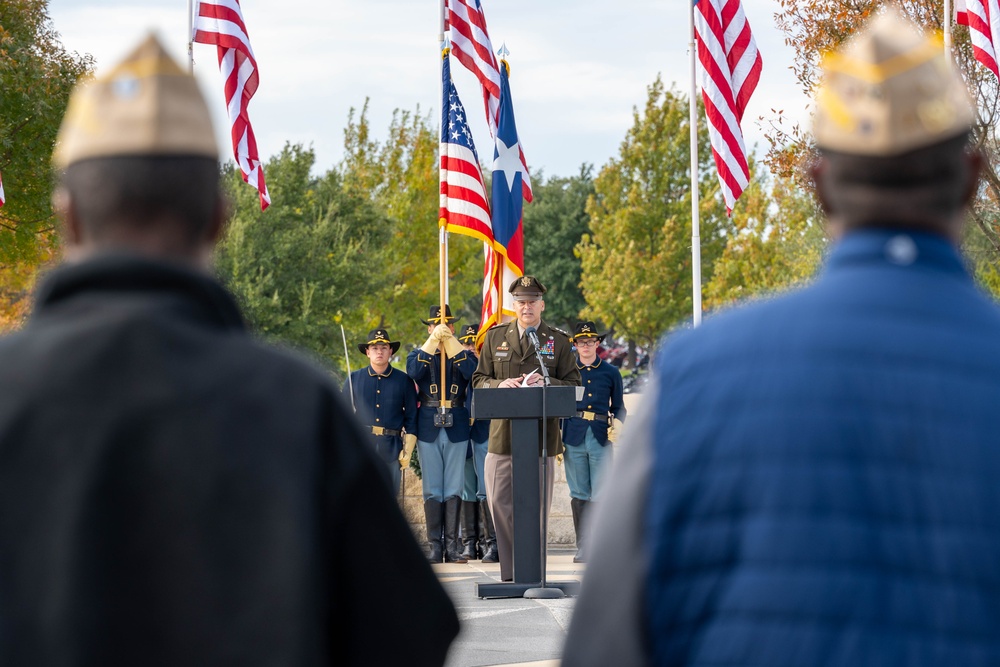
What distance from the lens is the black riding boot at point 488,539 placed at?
42.9ft

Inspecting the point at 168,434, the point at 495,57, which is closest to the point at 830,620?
the point at 168,434

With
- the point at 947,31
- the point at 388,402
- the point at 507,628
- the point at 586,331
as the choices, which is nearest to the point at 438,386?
the point at 388,402

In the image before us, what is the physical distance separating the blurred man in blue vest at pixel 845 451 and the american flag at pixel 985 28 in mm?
13984

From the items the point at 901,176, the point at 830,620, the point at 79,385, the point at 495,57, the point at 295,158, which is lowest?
the point at 830,620

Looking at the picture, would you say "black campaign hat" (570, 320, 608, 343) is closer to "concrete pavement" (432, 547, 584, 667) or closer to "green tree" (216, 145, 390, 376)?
"concrete pavement" (432, 547, 584, 667)

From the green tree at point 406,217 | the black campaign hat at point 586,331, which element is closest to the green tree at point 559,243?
the green tree at point 406,217

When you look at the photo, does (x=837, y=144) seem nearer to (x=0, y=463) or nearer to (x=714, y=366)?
(x=714, y=366)

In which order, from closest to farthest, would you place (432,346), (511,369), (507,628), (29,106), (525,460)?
(507,628), (525,460), (511,369), (432,346), (29,106)

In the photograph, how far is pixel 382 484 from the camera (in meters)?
2.02

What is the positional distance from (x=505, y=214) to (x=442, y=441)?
2491mm

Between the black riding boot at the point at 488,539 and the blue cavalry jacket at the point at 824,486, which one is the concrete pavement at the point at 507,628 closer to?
the black riding boot at the point at 488,539

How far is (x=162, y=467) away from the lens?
1858 mm

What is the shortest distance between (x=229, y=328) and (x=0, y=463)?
0.38 m

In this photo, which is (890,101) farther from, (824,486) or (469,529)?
(469,529)
